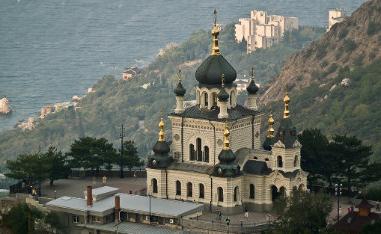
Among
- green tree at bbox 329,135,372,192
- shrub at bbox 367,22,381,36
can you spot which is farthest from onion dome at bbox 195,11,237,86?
shrub at bbox 367,22,381,36

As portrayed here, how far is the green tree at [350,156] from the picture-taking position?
8919 centimetres

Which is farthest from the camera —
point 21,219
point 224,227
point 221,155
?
point 221,155

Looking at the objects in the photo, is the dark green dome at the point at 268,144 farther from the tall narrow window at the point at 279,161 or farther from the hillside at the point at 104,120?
the hillside at the point at 104,120

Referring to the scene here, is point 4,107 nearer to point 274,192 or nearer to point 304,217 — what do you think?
point 274,192

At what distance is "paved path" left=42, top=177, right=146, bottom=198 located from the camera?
300 feet

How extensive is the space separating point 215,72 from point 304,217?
11399 mm

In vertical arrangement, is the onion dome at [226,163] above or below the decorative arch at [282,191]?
above

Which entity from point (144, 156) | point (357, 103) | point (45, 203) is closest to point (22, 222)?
point (45, 203)

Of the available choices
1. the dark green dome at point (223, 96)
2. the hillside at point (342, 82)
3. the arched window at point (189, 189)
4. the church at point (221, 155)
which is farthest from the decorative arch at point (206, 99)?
the hillside at point (342, 82)

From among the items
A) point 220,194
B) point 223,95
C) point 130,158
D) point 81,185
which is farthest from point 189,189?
point 130,158

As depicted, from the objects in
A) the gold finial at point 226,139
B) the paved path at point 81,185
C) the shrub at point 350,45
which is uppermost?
the shrub at point 350,45

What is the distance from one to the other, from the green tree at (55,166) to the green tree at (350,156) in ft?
52.8

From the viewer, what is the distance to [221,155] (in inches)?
3346

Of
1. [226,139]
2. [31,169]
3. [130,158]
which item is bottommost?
[31,169]
